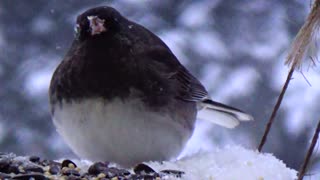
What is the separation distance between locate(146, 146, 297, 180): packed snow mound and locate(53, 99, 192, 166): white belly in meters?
0.09

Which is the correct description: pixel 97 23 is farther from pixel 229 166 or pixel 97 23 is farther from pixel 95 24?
pixel 229 166

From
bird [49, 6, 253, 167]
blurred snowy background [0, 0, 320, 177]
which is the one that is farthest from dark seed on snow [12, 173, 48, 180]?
blurred snowy background [0, 0, 320, 177]

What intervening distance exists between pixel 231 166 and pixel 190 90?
465 mm

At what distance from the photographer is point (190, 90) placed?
1.87 m

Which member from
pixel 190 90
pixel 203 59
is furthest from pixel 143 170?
pixel 203 59

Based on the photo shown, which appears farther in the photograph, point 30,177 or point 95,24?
point 95,24

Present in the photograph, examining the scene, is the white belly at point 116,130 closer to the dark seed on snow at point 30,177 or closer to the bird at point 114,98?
the bird at point 114,98

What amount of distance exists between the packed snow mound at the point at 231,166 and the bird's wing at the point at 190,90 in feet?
0.84

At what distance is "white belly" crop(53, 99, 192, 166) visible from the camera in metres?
1.57

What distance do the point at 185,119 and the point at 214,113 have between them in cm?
25

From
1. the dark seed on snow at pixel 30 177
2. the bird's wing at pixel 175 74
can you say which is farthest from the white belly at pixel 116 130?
the dark seed on snow at pixel 30 177

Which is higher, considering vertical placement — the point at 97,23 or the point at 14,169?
the point at 97,23

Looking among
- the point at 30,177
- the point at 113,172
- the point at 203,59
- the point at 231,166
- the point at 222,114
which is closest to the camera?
the point at 30,177

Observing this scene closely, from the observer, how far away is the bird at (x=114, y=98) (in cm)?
158
